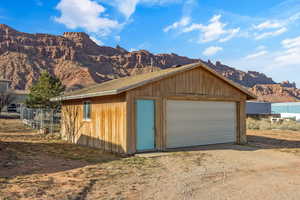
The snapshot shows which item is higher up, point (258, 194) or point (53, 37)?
point (53, 37)

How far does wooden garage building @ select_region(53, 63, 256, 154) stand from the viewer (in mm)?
9742

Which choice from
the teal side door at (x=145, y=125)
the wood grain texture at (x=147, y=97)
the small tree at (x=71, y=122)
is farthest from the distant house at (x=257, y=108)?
the teal side door at (x=145, y=125)

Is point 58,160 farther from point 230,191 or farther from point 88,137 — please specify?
point 230,191

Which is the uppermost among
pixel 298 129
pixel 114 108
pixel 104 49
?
pixel 104 49

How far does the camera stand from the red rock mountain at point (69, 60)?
86.4 metres

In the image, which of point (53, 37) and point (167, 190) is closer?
point (167, 190)

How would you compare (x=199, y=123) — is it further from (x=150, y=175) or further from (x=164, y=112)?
(x=150, y=175)

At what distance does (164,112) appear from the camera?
10523mm

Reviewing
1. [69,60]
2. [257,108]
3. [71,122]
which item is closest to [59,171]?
[71,122]

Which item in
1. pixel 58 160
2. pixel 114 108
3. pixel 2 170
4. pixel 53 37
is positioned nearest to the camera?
pixel 2 170

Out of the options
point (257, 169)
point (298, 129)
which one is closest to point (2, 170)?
point (257, 169)

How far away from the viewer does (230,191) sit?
5453 mm

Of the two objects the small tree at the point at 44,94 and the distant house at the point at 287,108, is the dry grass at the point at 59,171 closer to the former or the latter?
the small tree at the point at 44,94

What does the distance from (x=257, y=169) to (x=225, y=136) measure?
5206 millimetres
